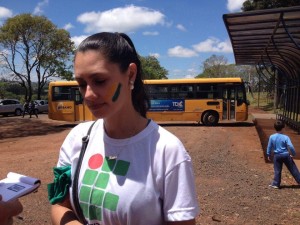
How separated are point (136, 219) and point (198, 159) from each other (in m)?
8.28

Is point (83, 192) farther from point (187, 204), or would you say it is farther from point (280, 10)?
point (280, 10)

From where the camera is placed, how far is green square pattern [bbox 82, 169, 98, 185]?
5.34 feet

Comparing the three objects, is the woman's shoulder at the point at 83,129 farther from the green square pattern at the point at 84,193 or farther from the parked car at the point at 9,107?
the parked car at the point at 9,107

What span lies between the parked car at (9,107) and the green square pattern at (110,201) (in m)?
35.6

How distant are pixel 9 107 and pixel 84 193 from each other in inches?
1424

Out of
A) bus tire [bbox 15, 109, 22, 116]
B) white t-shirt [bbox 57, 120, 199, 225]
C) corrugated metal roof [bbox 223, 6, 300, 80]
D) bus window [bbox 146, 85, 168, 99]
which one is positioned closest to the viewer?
white t-shirt [bbox 57, 120, 199, 225]

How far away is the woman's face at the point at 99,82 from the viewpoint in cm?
158

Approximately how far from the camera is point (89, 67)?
5.18 ft

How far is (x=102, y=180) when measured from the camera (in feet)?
5.24

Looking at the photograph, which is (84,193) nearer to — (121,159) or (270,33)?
(121,159)

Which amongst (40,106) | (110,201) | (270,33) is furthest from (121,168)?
(40,106)

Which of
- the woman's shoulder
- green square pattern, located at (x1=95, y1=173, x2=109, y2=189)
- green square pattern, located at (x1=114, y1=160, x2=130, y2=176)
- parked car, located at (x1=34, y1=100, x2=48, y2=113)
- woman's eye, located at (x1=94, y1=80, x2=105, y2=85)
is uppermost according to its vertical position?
woman's eye, located at (x1=94, y1=80, x2=105, y2=85)

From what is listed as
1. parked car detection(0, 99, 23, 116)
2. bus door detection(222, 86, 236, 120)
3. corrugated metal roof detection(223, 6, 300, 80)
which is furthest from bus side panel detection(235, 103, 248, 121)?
parked car detection(0, 99, 23, 116)

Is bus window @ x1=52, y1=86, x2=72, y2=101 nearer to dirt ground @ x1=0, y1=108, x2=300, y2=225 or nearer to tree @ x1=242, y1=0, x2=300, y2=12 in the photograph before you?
dirt ground @ x1=0, y1=108, x2=300, y2=225
